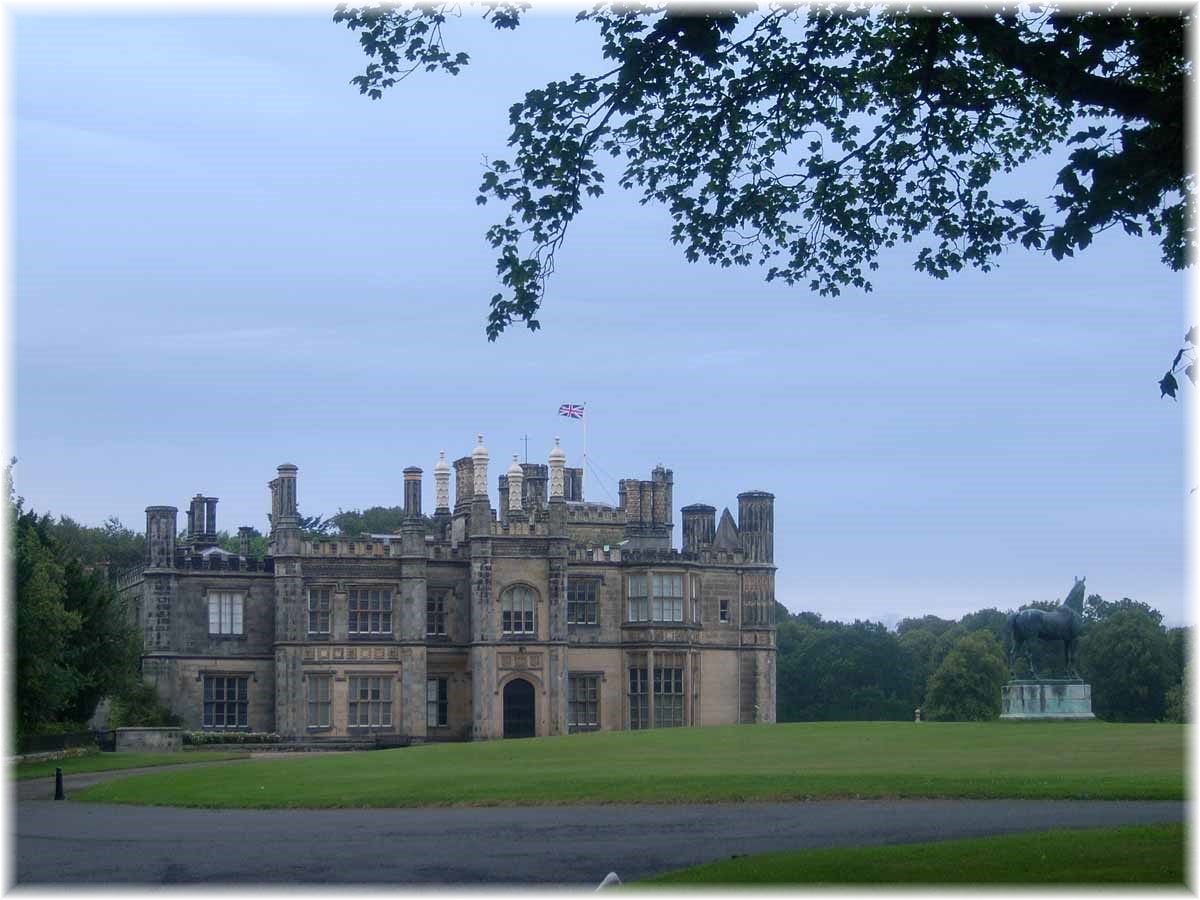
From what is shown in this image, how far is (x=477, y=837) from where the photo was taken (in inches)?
811

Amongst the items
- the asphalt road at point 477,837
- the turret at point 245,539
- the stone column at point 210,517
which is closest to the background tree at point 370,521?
the turret at point 245,539

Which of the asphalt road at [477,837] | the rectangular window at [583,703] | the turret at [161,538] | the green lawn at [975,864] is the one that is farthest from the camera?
the rectangular window at [583,703]

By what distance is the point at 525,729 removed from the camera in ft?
200

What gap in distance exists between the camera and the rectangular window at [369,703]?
59.8m

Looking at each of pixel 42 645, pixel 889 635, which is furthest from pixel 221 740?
pixel 889 635

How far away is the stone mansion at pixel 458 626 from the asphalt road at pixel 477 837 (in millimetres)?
32785

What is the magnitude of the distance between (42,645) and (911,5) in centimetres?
3024

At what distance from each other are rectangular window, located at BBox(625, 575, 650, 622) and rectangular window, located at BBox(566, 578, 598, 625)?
4.45ft

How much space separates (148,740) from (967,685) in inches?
1915

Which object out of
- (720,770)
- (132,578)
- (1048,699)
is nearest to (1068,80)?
(720,770)

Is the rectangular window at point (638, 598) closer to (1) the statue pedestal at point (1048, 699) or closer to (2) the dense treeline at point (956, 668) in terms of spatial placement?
(1) the statue pedestal at point (1048, 699)

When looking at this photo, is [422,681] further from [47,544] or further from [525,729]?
[47,544]

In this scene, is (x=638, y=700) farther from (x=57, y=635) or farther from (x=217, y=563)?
(x=57, y=635)

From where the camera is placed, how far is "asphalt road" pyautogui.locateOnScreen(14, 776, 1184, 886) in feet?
56.8
